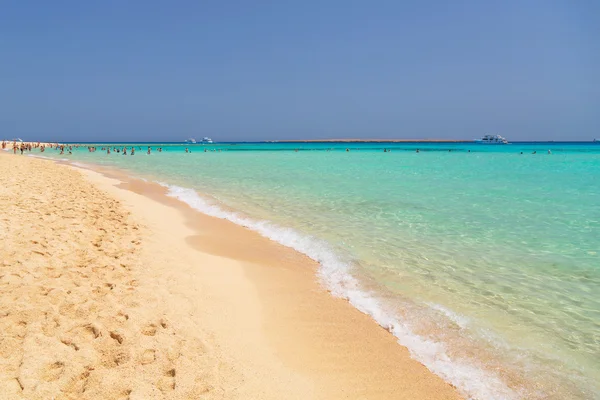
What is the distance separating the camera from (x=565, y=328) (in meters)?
4.55

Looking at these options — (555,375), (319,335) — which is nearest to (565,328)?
(555,375)

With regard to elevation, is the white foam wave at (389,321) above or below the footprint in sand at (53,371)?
below

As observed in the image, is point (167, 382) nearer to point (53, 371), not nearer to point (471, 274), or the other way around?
point (53, 371)

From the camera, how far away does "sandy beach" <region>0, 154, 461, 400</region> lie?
312 cm

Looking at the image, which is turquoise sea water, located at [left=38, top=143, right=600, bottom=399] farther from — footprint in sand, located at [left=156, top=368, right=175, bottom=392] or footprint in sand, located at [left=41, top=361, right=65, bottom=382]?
footprint in sand, located at [left=41, top=361, right=65, bottom=382]

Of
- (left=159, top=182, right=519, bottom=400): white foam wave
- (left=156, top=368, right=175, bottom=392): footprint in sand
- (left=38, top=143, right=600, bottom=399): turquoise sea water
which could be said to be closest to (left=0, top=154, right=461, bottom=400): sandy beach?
(left=156, top=368, right=175, bottom=392): footprint in sand

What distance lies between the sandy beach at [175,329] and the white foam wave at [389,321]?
15 cm

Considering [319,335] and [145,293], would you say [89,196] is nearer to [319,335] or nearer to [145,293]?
[145,293]

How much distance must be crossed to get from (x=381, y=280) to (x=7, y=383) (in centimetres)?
486

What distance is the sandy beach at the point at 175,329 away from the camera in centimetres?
312

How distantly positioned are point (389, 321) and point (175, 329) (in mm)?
2580

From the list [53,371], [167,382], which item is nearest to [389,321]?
[167,382]

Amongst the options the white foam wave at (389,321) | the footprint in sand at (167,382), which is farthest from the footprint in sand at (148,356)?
the white foam wave at (389,321)

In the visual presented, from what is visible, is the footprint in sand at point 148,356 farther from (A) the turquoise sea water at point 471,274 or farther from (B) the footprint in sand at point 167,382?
(A) the turquoise sea water at point 471,274
